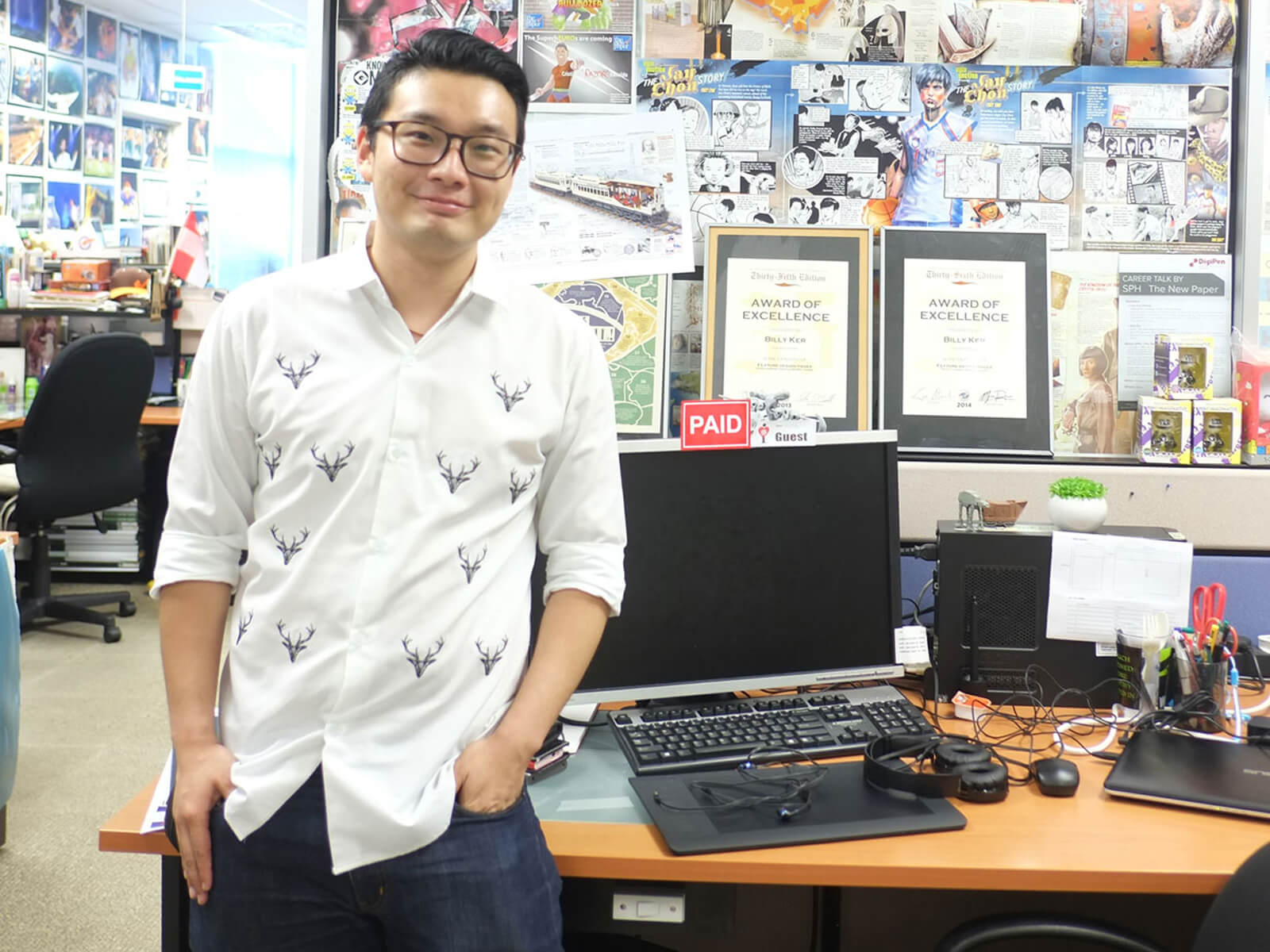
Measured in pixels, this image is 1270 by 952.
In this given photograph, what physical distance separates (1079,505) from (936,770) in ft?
1.81

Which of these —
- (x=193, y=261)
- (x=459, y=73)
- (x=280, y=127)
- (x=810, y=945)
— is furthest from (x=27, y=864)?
(x=280, y=127)

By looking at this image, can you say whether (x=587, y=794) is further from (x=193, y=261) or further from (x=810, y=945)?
(x=193, y=261)

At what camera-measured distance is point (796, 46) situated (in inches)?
84.3

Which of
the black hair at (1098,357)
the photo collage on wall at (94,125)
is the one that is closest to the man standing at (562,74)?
the black hair at (1098,357)

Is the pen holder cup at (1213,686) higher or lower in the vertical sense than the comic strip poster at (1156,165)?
lower

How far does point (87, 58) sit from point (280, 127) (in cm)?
236

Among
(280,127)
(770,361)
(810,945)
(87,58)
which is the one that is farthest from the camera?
(280,127)

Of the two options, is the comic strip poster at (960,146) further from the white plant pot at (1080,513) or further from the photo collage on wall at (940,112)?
the white plant pot at (1080,513)

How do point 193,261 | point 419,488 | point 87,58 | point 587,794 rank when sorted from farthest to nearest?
point 87,58
point 193,261
point 587,794
point 419,488

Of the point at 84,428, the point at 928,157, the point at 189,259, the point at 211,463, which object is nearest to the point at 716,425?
the point at 211,463

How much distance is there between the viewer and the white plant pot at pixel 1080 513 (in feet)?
5.93

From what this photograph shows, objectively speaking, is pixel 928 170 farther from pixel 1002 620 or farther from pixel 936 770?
pixel 936 770

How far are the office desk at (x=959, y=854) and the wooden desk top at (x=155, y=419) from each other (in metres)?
3.61

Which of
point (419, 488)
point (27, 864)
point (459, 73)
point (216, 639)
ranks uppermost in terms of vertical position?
point (459, 73)
